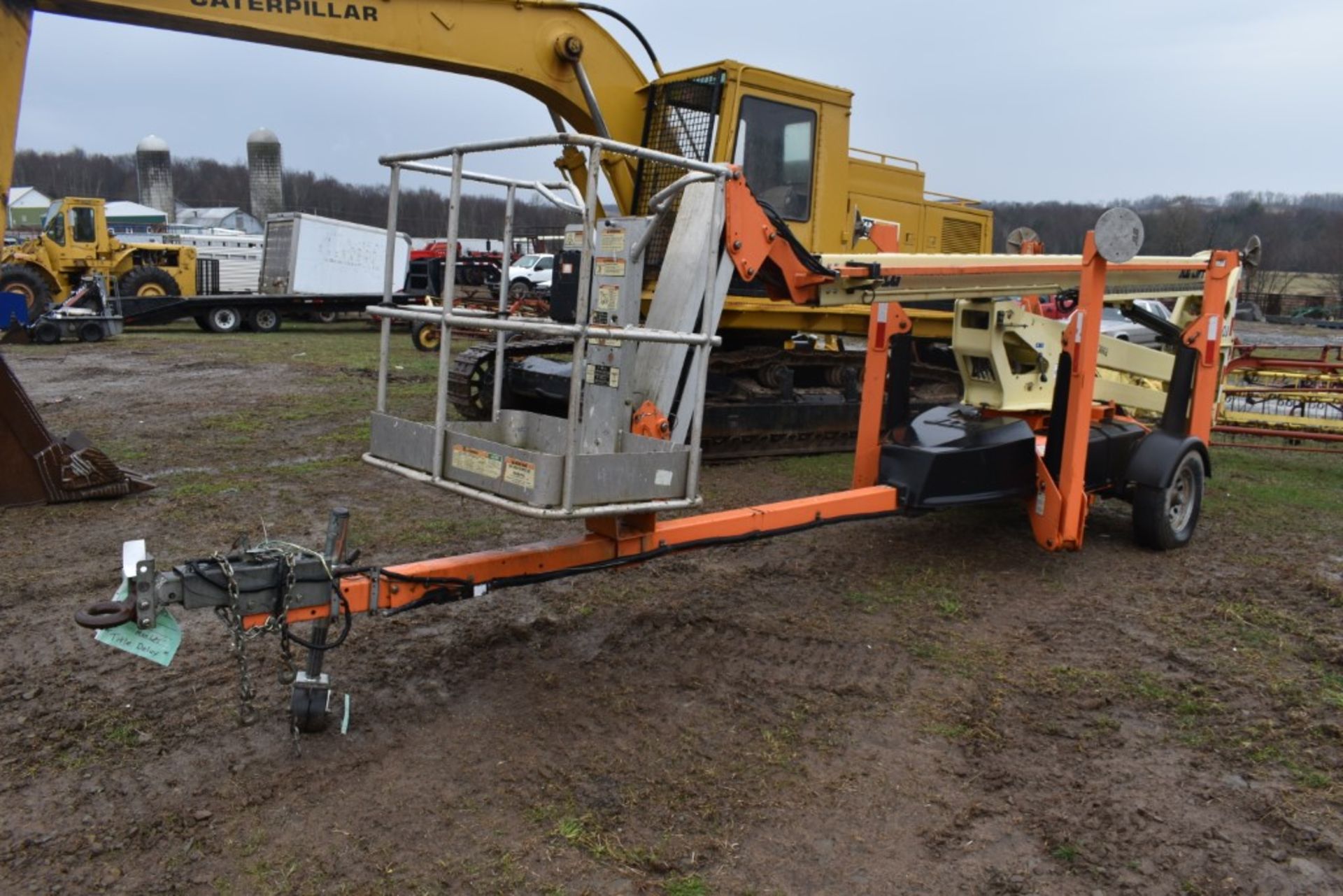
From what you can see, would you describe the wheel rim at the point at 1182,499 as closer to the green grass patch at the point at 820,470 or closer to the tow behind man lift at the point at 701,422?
the tow behind man lift at the point at 701,422

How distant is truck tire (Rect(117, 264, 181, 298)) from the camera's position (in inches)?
917

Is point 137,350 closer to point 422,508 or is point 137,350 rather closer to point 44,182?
point 422,508

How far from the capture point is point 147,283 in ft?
77.2

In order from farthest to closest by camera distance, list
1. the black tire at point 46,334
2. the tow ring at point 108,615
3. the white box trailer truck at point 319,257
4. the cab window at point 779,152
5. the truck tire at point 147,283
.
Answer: the white box trailer truck at point 319,257 < the truck tire at point 147,283 < the black tire at point 46,334 < the cab window at point 779,152 < the tow ring at point 108,615

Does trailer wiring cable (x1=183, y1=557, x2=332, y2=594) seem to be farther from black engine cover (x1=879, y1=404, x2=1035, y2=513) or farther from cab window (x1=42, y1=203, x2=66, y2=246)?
cab window (x1=42, y1=203, x2=66, y2=246)

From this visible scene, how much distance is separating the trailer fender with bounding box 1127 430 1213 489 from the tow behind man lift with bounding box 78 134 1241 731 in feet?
0.05

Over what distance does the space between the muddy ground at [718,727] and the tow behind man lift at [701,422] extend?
46 cm

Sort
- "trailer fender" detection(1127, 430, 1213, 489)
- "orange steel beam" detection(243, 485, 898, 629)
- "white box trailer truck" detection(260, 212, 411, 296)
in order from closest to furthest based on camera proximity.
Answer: "orange steel beam" detection(243, 485, 898, 629), "trailer fender" detection(1127, 430, 1213, 489), "white box trailer truck" detection(260, 212, 411, 296)

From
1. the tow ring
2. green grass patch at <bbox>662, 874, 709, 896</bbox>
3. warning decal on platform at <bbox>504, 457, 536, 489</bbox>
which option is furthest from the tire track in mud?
the tow ring

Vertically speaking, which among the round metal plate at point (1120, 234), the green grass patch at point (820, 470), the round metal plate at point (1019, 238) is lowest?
the green grass patch at point (820, 470)

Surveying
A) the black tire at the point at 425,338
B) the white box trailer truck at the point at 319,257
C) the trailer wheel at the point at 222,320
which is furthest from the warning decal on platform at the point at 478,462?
the white box trailer truck at the point at 319,257

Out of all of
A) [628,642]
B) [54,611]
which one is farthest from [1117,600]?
[54,611]

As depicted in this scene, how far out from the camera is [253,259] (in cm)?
3188

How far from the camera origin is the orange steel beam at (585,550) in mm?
3766
